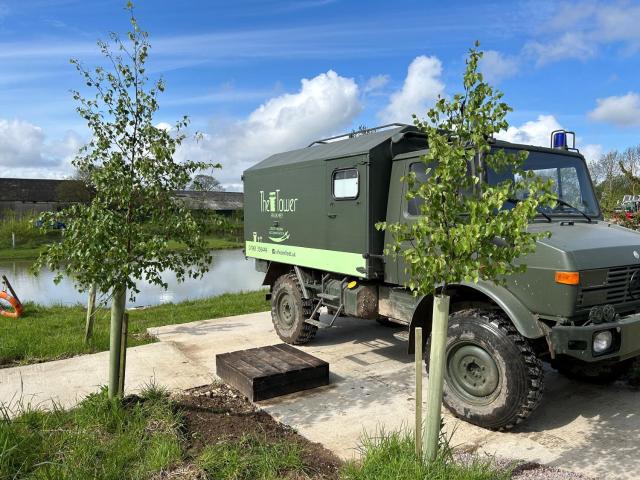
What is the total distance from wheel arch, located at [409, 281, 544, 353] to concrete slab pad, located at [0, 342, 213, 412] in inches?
97.1

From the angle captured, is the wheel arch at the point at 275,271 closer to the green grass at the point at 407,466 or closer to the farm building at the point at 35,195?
Answer: the green grass at the point at 407,466

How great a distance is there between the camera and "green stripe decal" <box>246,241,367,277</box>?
552cm

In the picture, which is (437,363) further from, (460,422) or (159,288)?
(159,288)

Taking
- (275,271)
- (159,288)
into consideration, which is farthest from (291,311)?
(159,288)

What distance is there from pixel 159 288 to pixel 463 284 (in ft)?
43.5

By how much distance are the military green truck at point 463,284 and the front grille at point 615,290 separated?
0.01 m

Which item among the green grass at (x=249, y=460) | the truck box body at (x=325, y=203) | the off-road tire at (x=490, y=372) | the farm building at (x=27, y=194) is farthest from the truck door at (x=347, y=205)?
the farm building at (x=27, y=194)

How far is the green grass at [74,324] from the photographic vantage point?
6332 mm

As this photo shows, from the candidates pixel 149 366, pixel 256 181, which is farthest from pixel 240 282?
pixel 149 366

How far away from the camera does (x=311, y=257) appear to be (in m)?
6.31

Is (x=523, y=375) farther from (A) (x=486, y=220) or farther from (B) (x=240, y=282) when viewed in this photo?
(B) (x=240, y=282)

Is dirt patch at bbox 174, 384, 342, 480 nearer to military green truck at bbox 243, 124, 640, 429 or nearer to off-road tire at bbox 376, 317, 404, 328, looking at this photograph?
military green truck at bbox 243, 124, 640, 429

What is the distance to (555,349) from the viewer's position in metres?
3.70

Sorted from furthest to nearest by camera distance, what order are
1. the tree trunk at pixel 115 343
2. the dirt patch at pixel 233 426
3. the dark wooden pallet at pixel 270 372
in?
the dark wooden pallet at pixel 270 372, the tree trunk at pixel 115 343, the dirt patch at pixel 233 426
